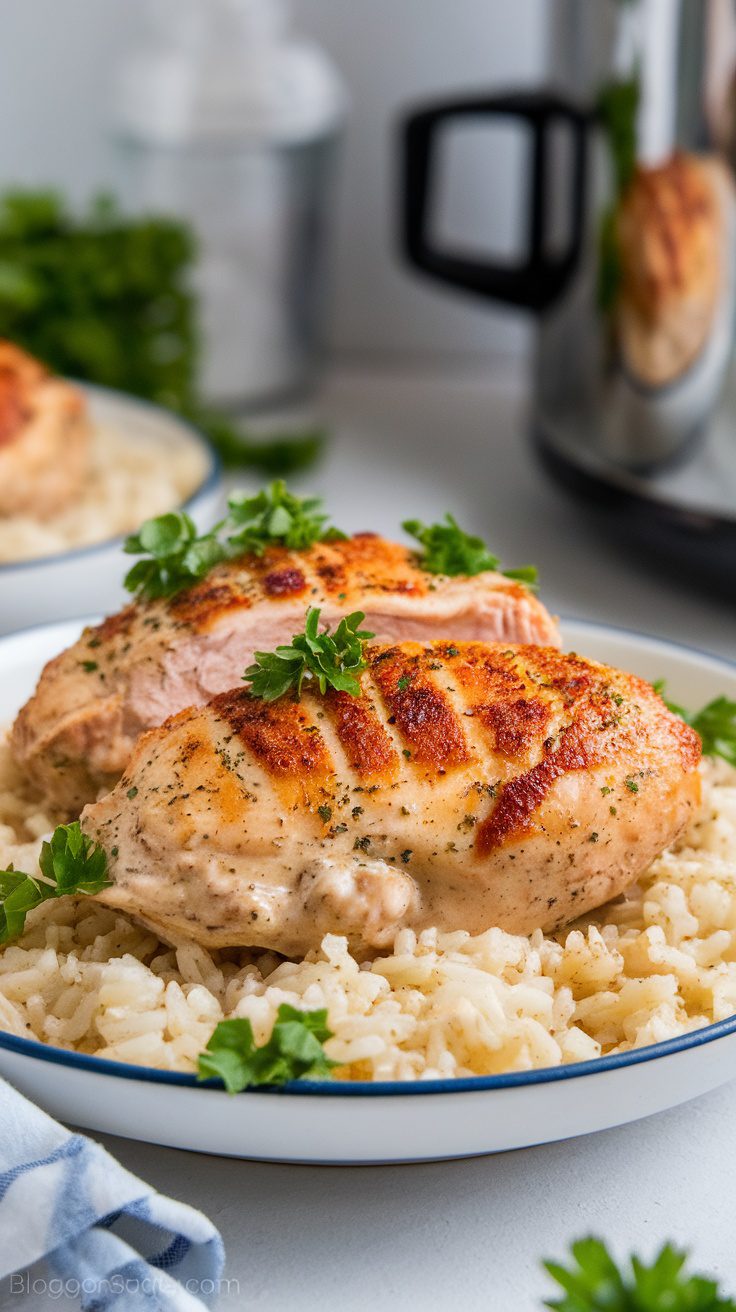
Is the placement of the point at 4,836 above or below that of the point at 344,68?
below

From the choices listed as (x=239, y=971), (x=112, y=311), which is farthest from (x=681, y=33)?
(x=239, y=971)

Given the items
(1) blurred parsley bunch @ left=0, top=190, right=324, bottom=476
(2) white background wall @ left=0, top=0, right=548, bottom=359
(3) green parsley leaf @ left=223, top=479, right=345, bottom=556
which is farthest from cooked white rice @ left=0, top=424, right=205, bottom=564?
(2) white background wall @ left=0, top=0, right=548, bottom=359

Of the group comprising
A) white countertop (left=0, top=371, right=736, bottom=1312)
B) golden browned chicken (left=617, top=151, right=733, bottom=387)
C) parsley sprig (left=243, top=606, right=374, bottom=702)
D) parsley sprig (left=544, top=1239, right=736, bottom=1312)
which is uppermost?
golden browned chicken (left=617, top=151, right=733, bottom=387)

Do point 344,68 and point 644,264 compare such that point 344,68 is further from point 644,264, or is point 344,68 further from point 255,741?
point 255,741

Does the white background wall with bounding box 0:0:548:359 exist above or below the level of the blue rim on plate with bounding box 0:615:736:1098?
above

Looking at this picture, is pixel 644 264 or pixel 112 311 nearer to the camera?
pixel 644 264

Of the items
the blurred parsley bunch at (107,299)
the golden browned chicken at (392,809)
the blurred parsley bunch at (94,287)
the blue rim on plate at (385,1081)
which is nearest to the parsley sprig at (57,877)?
the golden browned chicken at (392,809)

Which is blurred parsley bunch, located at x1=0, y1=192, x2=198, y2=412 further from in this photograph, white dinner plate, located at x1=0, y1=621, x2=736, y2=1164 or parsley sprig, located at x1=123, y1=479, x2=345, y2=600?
white dinner plate, located at x1=0, y1=621, x2=736, y2=1164
